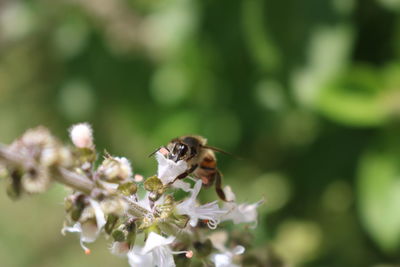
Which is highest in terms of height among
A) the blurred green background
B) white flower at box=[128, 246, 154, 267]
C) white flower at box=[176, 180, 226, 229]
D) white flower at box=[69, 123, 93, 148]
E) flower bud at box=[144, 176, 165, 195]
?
the blurred green background

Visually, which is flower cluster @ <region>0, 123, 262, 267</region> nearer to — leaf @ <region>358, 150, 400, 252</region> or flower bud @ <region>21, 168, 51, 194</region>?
flower bud @ <region>21, 168, 51, 194</region>

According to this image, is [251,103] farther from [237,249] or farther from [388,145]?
[237,249]

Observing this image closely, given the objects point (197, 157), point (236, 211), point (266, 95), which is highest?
point (266, 95)

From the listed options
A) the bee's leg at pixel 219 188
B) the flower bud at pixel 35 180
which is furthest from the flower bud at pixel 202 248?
the flower bud at pixel 35 180

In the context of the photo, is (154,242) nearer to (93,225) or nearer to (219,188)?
(93,225)

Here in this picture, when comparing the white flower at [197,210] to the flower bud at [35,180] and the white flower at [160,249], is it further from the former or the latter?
the flower bud at [35,180]

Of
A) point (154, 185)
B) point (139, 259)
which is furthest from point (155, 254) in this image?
point (154, 185)

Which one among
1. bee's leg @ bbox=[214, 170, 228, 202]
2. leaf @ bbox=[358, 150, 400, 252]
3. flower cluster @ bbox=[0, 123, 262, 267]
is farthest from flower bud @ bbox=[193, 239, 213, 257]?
leaf @ bbox=[358, 150, 400, 252]
